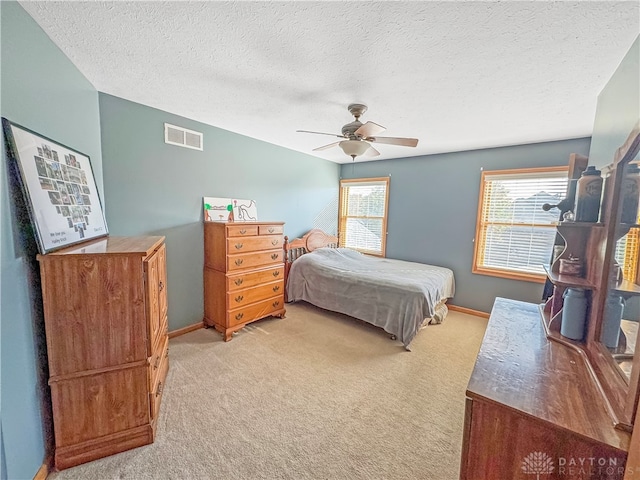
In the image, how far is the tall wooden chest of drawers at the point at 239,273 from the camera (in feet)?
9.45

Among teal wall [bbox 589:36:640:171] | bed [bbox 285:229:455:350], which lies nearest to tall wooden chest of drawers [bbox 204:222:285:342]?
bed [bbox 285:229:455:350]

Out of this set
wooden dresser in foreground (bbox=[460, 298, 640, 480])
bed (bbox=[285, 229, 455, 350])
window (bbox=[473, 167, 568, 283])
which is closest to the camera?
wooden dresser in foreground (bbox=[460, 298, 640, 480])

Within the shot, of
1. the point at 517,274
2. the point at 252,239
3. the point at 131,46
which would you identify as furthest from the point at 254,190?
the point at 517,274

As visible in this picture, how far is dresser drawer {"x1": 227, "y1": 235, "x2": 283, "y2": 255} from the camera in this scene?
9.48ft

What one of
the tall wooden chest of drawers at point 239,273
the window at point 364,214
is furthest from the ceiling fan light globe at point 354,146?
the window at point 364,214

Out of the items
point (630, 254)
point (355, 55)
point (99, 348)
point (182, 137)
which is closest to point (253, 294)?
point (99, 348)

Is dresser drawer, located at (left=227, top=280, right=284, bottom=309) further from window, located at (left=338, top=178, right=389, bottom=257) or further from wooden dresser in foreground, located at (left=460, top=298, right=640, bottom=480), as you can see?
wooden dresser in foreground, located at (left=460, top=298, right=640, bottom=480)

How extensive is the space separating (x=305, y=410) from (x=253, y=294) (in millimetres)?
1536

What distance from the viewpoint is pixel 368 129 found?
7.50ft

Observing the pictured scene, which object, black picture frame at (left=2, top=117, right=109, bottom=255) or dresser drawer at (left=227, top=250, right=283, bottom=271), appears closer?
black picture frame at (left=2, top=117, right=109, bottom=255)

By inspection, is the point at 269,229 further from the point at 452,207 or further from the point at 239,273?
the point at 452,207

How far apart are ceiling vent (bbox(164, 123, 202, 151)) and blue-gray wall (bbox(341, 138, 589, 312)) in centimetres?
306

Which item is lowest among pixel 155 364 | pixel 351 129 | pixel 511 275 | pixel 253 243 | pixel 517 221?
pixel 155 364

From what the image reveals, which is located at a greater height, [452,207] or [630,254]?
[452,207]
